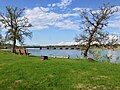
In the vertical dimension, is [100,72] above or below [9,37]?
below

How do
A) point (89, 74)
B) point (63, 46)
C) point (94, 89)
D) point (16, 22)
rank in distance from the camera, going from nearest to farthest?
point (94, 89)
point (89, 74)
point (16, 22)
point (63, 46)

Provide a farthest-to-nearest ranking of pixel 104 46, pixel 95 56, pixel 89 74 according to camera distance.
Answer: pixel 104 46
pixel 95 56
pixel 89 74

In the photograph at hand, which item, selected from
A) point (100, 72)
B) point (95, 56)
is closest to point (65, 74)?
point (100, 72)

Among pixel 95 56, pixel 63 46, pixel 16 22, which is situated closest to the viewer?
pixel 95 56

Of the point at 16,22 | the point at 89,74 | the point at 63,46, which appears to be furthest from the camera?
the point at 63,46

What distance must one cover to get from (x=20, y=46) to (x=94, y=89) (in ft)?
226

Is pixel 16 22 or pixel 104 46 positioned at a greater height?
pixel 16 22

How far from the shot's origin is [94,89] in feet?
65.9

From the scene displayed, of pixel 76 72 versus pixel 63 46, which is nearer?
pixel 76 72

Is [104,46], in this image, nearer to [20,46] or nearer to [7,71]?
[20,46]

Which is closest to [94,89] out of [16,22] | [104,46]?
[104,46]

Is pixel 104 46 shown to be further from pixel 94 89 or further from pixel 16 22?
pixel 94 89

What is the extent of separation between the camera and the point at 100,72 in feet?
84.1

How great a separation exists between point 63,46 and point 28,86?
158m
